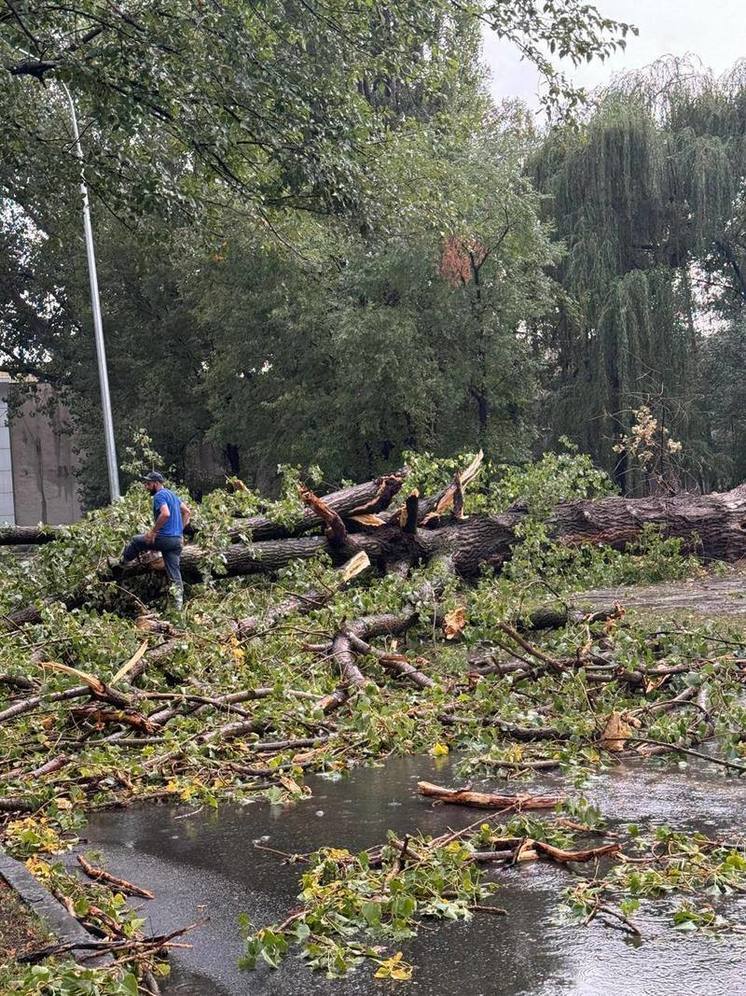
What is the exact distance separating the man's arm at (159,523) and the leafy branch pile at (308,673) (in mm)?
435

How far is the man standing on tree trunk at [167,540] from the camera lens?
1021 cm

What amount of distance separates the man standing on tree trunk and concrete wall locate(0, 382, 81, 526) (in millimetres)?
36516

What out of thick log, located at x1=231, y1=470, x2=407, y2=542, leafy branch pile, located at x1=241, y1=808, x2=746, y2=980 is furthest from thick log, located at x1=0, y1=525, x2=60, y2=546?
leafy branch pile, located at x1=241, y1=808, x2=746, y2=980

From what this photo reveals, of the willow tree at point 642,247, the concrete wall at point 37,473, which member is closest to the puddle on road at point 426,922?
the willow tree at point 642,247

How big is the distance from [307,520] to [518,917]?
8.01 meters

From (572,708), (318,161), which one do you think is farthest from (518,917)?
(318,161)

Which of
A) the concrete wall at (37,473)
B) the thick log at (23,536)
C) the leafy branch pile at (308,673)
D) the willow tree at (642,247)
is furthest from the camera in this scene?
the concrete wall at (37,473)

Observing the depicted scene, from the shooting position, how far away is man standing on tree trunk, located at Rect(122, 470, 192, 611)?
10211mm

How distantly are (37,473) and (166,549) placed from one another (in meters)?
38.0

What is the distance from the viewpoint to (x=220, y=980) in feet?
11.6

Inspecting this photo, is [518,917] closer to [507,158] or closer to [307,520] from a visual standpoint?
[307,520]

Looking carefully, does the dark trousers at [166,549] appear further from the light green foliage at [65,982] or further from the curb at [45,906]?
the light green foliage at [65,982]

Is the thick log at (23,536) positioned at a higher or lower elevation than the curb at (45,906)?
higher

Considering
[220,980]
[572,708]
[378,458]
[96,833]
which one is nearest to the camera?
[220,980]
